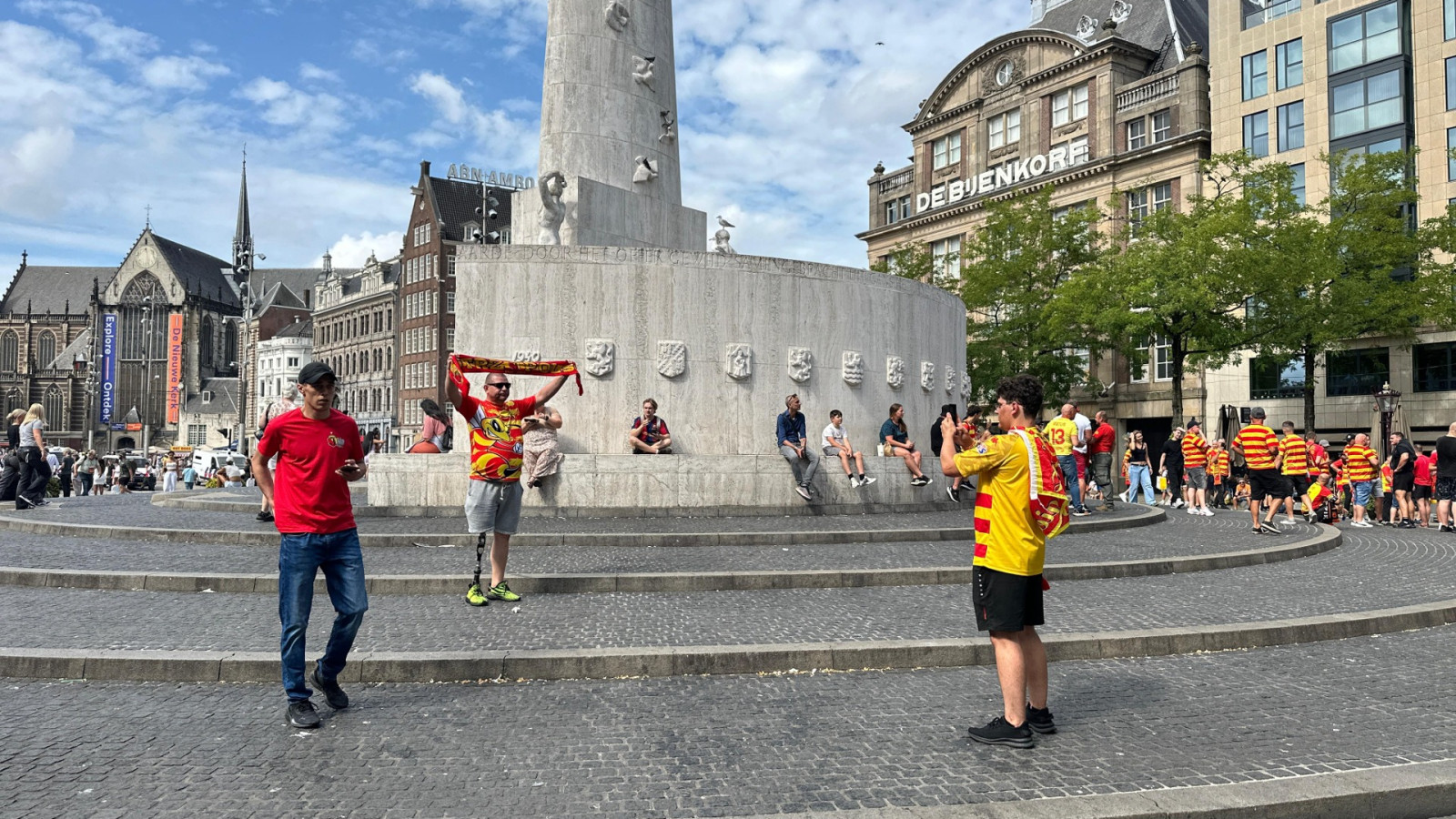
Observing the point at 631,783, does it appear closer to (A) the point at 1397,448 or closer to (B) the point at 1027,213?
(A) the point at 1397,448

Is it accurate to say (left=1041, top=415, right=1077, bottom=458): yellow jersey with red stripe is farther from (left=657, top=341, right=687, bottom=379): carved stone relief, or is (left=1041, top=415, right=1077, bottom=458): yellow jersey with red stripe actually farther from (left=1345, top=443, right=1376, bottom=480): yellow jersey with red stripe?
(left=1345, top=443, right=1376, bottom=480): yellow jersey with red stripe

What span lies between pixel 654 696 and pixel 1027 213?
36.0 metres

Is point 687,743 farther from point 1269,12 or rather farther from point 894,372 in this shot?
point 1269,12

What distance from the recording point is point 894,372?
1661 centimetres

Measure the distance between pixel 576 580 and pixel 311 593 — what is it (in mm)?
3669

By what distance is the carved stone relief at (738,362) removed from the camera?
49.8 ft

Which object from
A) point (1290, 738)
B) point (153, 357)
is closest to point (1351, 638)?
point (1290, 738)

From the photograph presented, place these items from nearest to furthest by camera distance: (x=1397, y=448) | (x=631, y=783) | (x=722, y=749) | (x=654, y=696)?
(x=631, y=783)
(x=722, y=749)
(x=654, y=696)
(x=1397, y=448)

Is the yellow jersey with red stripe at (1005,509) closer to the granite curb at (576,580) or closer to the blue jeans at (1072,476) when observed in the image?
the granite curb at (576,580)

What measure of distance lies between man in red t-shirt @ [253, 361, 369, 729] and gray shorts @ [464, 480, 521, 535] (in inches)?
91.5

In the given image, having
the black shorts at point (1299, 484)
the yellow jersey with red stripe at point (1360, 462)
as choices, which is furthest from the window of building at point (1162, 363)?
the black shorts at point (1299, 484)

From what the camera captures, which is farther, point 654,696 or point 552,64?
point 552,64

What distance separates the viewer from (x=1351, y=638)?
7520mm

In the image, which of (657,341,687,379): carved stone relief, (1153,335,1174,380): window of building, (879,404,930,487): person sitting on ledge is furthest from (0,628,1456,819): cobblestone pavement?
(1153,335,1174,380): window of building
